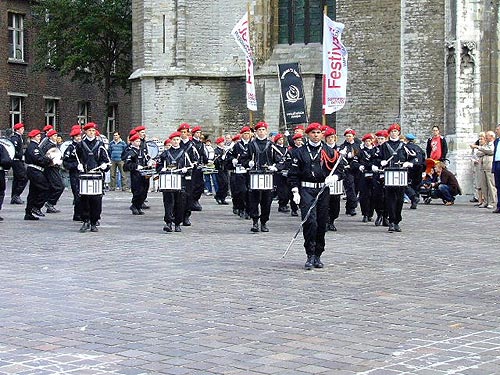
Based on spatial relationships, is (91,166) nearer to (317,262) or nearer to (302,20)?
(317,262)

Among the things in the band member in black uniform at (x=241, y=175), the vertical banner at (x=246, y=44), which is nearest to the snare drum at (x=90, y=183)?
the band member in black uniform at (x=241, y=175)

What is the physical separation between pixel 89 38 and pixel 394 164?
27.1 m

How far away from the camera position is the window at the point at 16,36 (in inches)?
1887

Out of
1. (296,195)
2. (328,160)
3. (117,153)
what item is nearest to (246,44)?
(117,153)

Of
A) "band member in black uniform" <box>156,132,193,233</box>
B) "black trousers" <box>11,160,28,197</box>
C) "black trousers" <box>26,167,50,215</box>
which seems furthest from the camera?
"black trousers" <box>11,160,28,197</box>

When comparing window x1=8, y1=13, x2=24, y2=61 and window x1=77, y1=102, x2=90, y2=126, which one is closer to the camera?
window x1=8, y1=13, x2=24, y2=61

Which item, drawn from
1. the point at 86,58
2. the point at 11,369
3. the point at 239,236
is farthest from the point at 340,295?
the point at 86,58

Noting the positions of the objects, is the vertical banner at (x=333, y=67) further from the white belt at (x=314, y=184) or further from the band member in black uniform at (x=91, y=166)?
the white belt at (x=314, y=184)

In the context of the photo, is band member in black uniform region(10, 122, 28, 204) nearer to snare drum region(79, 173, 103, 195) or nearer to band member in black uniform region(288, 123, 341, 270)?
snare drum region(79, 173, 103, 195)

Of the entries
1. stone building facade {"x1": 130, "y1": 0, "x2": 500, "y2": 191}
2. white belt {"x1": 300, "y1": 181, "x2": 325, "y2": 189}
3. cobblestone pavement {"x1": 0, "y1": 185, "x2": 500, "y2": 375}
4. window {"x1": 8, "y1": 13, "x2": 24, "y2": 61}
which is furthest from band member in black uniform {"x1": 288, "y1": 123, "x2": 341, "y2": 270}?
Result: window {"x1": 8, "y1": 13, "x2": 24, "y2": 61}

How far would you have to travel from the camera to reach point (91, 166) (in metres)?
18.3

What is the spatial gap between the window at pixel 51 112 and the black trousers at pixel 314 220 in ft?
126

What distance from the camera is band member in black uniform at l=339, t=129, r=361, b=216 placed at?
2117cm

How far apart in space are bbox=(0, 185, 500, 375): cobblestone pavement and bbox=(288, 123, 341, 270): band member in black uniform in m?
0.37
